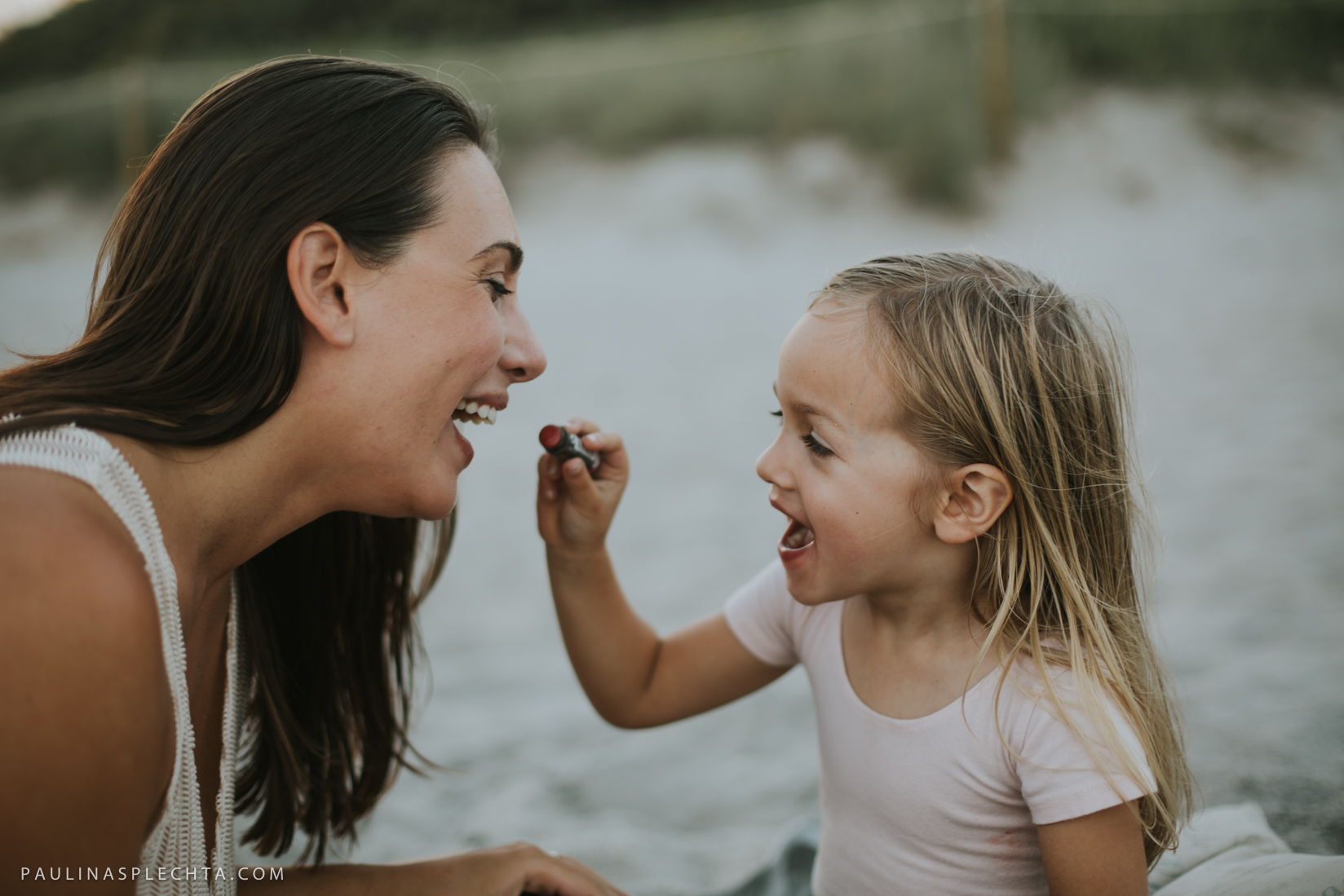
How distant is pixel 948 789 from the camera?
148 centimetres

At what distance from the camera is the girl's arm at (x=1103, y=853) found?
4.34 feet

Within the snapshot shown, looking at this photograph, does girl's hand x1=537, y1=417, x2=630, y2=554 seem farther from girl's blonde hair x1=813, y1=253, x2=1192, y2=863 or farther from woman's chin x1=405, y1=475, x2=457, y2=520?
girl's blonde hair x1=813, y1=253, x2=1192, y2=863

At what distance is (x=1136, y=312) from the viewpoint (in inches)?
260

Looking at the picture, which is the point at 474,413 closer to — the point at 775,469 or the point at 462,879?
the point at 775,469

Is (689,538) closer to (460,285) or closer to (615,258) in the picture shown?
(460,285)

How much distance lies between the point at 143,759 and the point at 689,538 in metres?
3.67

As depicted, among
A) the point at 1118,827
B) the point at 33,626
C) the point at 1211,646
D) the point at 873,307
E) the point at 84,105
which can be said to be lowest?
the point at 1211,646

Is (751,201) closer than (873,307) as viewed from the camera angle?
No

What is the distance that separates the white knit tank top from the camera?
1185 millimetres

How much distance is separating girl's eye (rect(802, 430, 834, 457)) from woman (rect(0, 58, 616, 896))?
1.50ft

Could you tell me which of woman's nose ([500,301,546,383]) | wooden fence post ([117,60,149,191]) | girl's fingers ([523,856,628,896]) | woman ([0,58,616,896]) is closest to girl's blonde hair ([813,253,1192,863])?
woman's nose ([500,301,546,383])

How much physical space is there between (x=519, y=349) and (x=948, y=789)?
3.08ft

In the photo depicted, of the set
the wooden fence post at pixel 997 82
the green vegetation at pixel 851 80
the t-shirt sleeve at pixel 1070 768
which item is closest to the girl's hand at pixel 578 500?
the t-shirt sleeve at pixel 1070 768

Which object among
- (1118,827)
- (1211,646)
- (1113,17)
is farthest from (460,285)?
(1113,17)
